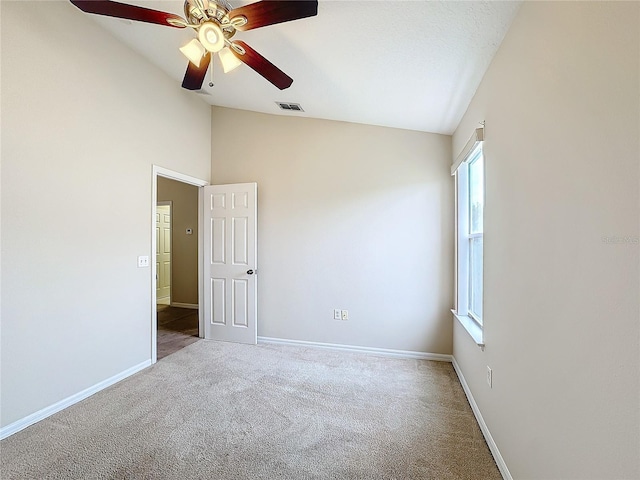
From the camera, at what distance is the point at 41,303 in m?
2.17

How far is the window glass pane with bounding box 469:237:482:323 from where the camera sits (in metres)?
2.53

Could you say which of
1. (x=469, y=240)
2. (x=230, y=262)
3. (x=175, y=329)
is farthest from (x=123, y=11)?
(x=175, y=329)

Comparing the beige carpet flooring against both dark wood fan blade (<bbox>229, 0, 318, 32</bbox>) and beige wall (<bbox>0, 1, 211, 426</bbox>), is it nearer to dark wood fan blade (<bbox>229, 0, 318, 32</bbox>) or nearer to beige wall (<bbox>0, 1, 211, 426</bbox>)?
beige wall (<bbox>0, 1, 211, 426</bbox>)

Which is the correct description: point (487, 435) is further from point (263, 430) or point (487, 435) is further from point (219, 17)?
point (219, 17)

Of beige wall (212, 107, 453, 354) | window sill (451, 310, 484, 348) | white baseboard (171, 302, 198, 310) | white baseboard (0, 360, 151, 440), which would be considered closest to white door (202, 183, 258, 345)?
beige wall (212, 107, 453, 354)

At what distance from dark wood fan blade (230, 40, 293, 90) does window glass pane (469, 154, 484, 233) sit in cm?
164

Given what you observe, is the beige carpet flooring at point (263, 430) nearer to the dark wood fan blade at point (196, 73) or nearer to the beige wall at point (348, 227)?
the beige wall at point (348, 227)

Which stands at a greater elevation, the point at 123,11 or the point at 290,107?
the point at 290,107

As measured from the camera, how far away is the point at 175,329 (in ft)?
14.5

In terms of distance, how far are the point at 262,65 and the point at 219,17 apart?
358 mm

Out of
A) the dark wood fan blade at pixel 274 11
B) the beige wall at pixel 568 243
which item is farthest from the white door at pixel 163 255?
the beige wall at pixel 568 243

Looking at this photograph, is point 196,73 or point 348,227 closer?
point 196,73

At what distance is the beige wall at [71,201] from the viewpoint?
201cm

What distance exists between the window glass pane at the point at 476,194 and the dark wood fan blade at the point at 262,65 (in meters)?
1.64
